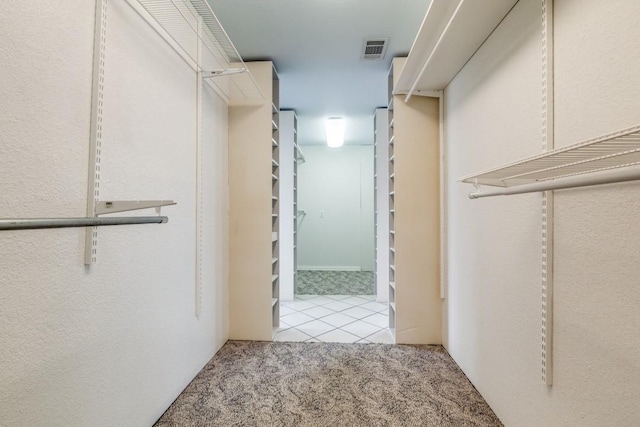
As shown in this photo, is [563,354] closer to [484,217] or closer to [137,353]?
[484,217]

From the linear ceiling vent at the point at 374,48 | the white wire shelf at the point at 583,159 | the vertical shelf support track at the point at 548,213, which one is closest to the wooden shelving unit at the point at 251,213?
the linear ceiling vent at the point at 374,48

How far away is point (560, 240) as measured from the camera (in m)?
1.08

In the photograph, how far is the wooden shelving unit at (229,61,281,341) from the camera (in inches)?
97.9

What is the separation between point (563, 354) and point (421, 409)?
0.84m

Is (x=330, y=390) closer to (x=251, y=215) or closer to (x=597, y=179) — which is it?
(x=251, y=215)

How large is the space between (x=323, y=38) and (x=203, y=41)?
36.6 inches

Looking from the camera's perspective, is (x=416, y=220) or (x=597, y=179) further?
(x=416, y=220)

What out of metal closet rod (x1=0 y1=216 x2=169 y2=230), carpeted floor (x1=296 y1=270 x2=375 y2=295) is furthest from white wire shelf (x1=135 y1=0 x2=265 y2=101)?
carpeted floor (x1=296 y1=270 x2=375 y2=295)

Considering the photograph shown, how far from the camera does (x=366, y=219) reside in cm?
562

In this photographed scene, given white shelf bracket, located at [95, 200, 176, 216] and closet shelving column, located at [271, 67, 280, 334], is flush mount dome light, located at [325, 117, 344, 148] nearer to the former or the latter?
closet shelving column, located at [271, 67, 280, 334]

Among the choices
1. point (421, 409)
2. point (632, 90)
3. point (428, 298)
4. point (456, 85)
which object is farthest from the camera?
point (428, 298)

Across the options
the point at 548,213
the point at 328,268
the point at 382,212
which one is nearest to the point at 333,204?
the point at 328,268

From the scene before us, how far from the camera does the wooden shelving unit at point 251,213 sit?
2486 mm

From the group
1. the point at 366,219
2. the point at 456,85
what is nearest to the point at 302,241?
the point at 366,219
